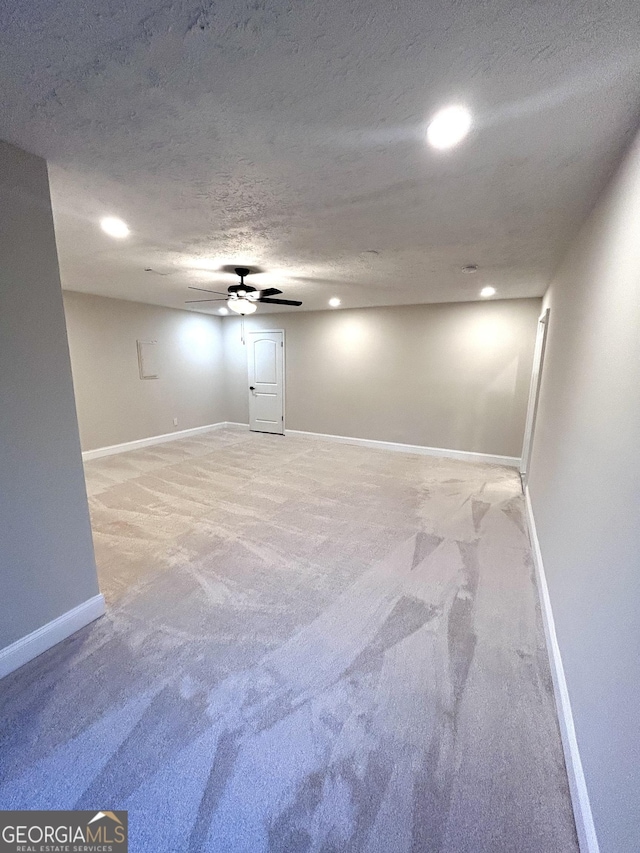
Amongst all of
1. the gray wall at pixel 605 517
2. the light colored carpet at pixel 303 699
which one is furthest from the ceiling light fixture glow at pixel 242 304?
the gray wall at pixel 605 517

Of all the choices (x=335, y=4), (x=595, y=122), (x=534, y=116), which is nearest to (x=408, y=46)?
(x=335, y=4)

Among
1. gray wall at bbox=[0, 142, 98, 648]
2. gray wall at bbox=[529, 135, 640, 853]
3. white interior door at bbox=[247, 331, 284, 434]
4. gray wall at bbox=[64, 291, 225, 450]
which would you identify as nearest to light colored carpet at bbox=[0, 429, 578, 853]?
gray wall at bbox=[529, 135, 640, 853]

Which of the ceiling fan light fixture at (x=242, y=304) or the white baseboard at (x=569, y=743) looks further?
the ceiling fan light fixture at (x=242, y=304)

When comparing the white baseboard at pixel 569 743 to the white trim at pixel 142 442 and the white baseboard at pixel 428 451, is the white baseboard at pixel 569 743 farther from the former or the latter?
→ the white trim at pixel 142 442

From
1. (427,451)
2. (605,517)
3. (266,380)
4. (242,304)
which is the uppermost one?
(242,304)

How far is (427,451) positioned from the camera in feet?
18.7

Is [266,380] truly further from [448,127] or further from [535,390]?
[448,127]

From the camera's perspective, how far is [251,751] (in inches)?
52.1

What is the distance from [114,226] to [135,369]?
3.71 metres

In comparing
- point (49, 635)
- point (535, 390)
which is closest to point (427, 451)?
point (535, 390)

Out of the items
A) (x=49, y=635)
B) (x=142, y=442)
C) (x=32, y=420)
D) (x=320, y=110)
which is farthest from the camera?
(x=142, y=442)

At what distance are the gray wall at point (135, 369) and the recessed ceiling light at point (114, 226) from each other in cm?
291

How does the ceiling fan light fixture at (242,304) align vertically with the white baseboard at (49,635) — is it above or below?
above

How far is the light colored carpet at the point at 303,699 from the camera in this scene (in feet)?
3.76
